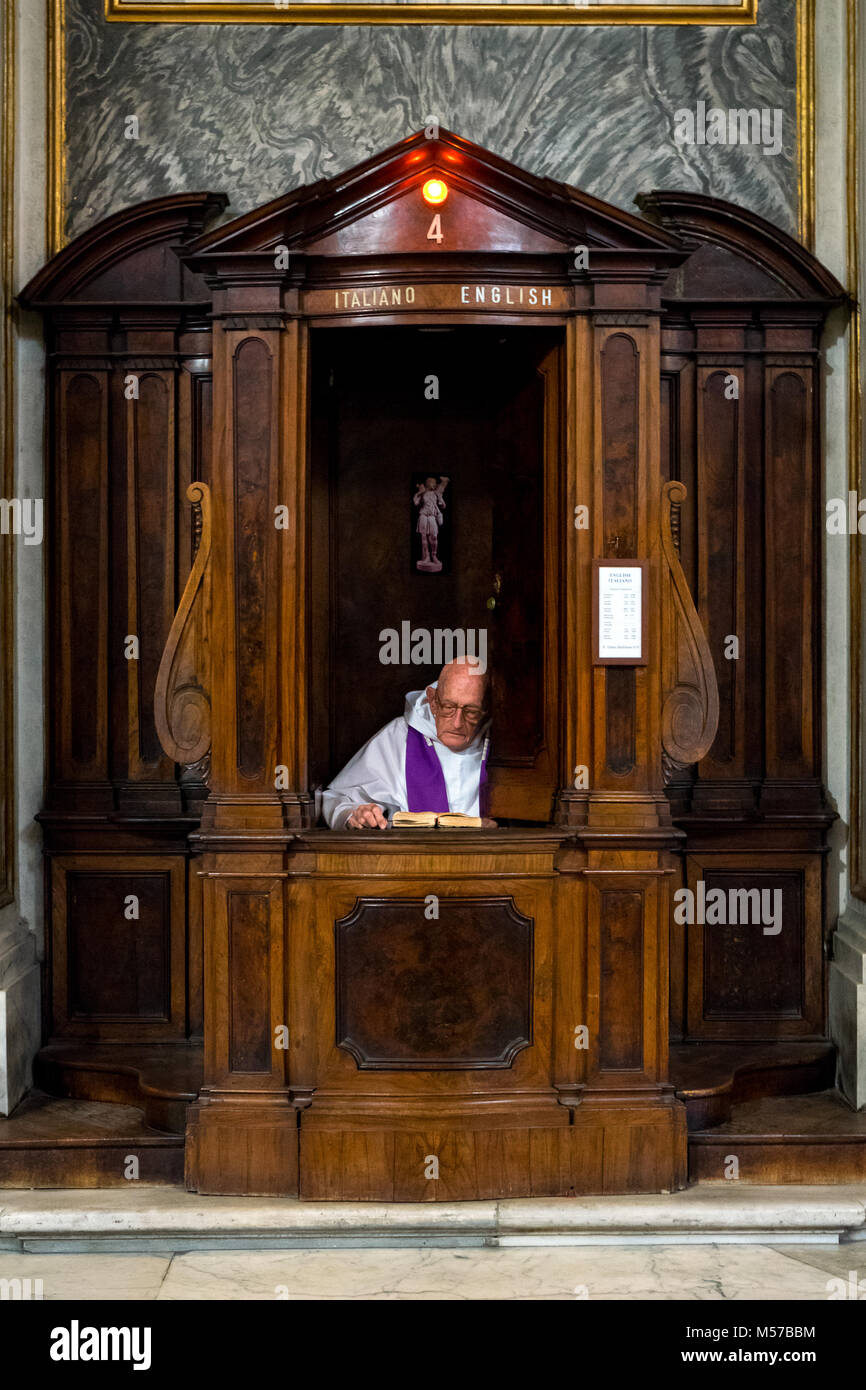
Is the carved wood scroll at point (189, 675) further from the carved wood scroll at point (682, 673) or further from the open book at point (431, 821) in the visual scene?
the carved wood scroll at point (682, 673)

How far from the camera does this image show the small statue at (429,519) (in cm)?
600

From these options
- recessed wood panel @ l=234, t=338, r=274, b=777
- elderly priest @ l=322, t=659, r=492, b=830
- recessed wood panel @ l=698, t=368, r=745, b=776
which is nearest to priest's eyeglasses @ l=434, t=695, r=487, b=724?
elderly priest @ l=322, t=659, r=492, b=830

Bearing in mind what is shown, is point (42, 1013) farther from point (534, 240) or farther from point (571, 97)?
point (571, 97)

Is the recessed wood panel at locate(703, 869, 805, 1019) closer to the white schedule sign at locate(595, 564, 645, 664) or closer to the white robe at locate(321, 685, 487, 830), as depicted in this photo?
the white robe at locate(321, 685, 487, 830)

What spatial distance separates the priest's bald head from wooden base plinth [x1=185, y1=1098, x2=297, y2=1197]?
1436 millimetres

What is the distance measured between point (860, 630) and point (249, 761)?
248cm

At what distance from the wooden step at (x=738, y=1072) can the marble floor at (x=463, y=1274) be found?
0.58 meters

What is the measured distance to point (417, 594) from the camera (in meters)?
6.05

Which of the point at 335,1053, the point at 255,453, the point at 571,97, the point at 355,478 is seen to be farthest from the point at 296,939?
the point at 571,97

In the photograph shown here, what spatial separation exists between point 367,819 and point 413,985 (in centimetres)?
58

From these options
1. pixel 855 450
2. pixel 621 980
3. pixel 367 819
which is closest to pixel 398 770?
pixel 367 819

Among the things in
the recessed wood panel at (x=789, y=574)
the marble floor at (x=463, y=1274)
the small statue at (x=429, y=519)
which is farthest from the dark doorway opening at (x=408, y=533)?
the marble floor at (x=463, y=1274)

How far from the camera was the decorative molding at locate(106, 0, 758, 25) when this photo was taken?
6055 mm

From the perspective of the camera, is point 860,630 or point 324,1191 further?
point 860,630
